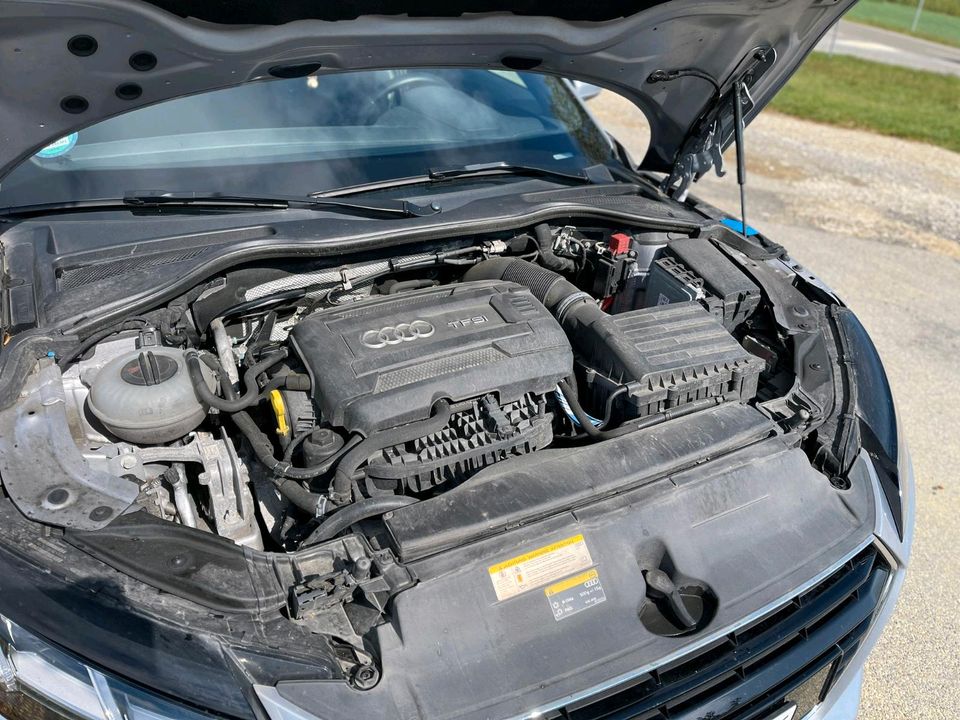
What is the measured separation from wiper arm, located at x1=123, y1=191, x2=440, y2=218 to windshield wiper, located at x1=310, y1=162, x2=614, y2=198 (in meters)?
0.08

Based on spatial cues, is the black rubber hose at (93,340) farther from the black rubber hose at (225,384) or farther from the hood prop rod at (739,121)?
the hood prop rod at (739,121)

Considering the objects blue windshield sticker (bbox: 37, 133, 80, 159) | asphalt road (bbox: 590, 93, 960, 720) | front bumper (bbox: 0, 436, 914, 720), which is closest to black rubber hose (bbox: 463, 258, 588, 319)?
front bumper (bbox: 0, 436, 914, 720)

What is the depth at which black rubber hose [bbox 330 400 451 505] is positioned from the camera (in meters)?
Answer: 1.72

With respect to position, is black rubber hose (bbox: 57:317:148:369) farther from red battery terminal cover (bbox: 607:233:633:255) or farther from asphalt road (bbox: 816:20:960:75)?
asphalt road (bbox: 816:20:960:75)

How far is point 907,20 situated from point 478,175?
22299 millimetres

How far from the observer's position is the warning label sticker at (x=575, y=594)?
155 cm

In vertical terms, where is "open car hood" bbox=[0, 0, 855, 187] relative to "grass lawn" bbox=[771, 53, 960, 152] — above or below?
above

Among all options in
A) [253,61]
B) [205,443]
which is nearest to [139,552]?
[205,443]

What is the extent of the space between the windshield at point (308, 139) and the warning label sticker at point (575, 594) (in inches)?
60.3

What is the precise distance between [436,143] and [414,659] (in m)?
1.88

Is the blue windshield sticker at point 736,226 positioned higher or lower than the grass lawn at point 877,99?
higher

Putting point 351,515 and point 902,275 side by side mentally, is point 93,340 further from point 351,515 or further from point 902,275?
point 902,275

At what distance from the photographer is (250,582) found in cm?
148

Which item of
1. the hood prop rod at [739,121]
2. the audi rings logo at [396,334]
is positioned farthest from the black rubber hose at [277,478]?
the hood prop rod at [739,121]
